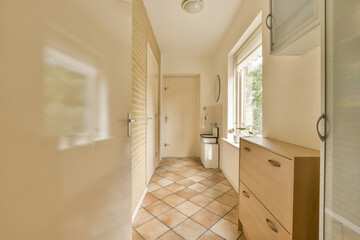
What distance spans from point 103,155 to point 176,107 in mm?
3446

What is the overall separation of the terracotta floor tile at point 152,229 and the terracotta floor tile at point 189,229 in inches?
4.6

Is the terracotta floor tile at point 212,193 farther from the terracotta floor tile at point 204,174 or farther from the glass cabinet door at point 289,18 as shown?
the glass cabinet door at point 289,18

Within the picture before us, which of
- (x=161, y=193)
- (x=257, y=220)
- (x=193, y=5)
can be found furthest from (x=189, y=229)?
(x=193, y=5)

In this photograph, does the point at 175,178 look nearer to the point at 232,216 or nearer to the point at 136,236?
the point at 232,216

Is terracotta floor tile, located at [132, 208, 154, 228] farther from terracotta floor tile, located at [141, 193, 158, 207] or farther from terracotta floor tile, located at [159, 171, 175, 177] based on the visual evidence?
terracotta floor tile, located at [159, 171, 175, 177]

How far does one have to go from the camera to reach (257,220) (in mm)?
1112

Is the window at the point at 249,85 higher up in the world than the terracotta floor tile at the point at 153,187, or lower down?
higher up

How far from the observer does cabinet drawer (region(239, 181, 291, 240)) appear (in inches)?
35.2

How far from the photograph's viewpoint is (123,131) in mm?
954

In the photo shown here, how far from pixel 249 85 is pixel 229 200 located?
1585mm

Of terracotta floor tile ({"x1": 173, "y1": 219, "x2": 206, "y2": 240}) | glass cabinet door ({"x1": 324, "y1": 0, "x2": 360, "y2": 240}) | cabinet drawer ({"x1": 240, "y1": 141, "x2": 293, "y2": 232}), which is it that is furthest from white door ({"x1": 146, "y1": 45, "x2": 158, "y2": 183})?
glass cabinet door ({"x1": 324, "y1": 0, "x2": 360, "y2": 240})

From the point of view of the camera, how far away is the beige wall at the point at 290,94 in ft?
3.38

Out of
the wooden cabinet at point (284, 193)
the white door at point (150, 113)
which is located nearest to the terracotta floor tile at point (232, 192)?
the wooden cabinet at point (284, 193)

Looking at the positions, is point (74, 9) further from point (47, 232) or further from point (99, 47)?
point (47, 232)
